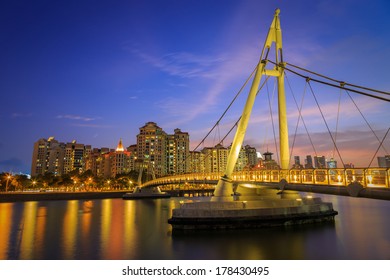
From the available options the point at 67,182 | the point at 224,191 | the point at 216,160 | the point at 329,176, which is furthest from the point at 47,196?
the point at 216,160

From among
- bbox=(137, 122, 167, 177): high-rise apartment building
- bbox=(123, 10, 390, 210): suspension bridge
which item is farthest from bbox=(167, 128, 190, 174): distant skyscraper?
bbox=(123, 10, 390, 210): suspension bridge

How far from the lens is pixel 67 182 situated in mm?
111812

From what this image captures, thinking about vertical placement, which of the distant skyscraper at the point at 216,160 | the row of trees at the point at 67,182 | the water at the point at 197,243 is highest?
the distant skyscraper at the point at 216,160

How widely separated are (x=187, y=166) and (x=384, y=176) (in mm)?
178143

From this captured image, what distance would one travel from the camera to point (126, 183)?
4747 inches

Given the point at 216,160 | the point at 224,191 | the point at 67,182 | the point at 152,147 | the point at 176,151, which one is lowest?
the point at 67,182

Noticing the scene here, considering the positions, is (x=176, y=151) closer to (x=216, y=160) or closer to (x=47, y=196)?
(x=216, y=160)

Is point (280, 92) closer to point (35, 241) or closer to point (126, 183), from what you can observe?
point (35, 241)

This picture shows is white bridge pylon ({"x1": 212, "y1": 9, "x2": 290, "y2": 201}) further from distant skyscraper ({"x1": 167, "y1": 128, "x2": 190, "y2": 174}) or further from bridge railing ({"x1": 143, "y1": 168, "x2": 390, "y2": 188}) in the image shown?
distant skyscraper ({"x1": 167, "y1": 128, "x2": 190, "y2": 174})

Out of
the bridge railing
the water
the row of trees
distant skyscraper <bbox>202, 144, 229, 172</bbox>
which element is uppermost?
distant skyscraper <bbox>202, 144, 229, 172</bbox>

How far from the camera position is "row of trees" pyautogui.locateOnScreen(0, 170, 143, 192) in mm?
106500

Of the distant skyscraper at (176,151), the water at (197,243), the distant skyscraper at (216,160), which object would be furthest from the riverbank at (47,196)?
the distant skyscraper at (216,160)

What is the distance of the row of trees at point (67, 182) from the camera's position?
106500mm

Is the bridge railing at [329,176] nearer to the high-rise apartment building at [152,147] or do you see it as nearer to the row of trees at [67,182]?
the row of trees at [67,182]
